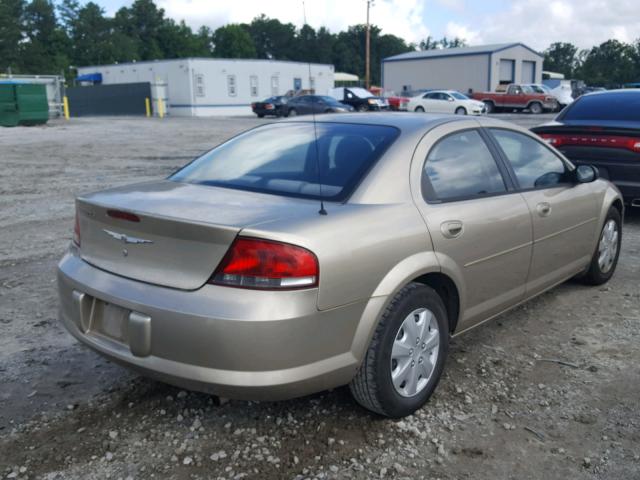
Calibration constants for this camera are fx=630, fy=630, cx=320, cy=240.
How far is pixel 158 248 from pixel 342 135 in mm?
1323

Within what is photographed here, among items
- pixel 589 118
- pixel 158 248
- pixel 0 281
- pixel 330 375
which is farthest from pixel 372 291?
pixel 589 118

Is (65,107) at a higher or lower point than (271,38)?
lower

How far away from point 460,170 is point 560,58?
134 meters

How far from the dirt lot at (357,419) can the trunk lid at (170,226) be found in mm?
814

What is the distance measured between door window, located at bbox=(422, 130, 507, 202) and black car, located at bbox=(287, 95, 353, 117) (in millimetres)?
25792

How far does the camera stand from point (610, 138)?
7.20 m

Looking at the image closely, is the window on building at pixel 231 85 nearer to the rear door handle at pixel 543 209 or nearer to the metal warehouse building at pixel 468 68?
the metal warehouse building at pixel 468 68

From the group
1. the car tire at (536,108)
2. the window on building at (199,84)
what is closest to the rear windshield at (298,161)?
the car tire at (536,108)

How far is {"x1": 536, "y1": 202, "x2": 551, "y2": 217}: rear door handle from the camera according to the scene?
409 centimetres

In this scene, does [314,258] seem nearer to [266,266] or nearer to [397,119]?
[266,266]

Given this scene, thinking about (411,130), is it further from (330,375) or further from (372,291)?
(330,375)

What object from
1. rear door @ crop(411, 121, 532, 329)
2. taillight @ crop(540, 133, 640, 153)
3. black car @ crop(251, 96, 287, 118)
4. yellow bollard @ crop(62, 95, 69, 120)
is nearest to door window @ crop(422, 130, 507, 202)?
rear door @ crop(411, 121, 532, 329)

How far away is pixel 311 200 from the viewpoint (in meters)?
3.06

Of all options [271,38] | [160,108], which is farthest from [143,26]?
[160,108]
